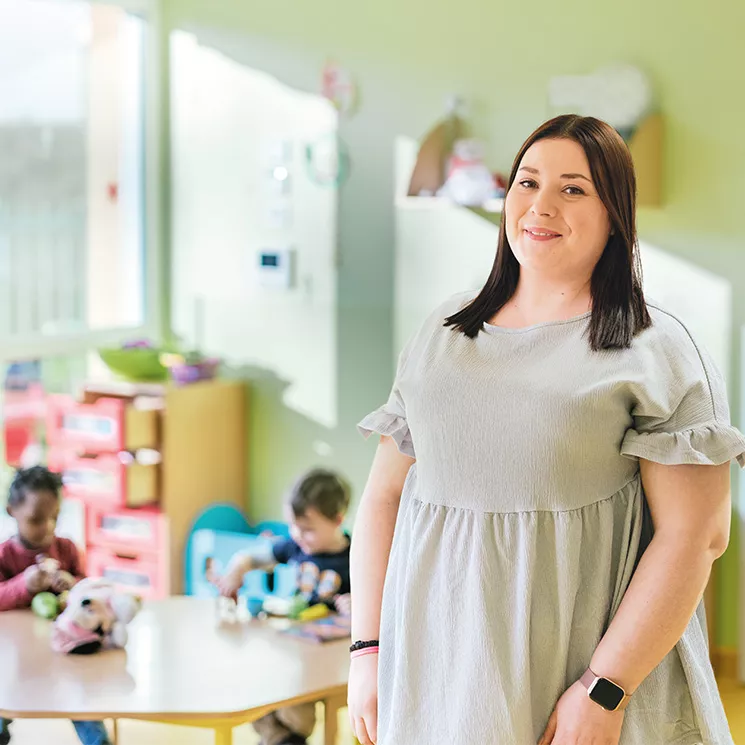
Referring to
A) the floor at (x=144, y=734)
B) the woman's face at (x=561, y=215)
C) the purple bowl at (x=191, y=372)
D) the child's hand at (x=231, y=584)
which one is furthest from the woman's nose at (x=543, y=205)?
the purple bowl at (x=191, y=372)

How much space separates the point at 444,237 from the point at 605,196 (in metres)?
2.77

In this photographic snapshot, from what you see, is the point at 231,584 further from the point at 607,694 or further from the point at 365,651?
the point at 607,694

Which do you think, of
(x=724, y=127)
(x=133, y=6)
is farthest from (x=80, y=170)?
(x=724, y=127)

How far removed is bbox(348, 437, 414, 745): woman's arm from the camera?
1.33 metres

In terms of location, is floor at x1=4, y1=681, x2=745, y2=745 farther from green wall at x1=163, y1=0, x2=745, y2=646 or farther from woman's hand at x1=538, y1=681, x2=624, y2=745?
woman's hand at x1=538, y1=681, x2=624, y2=745

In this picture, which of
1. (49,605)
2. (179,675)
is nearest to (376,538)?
(179,675)

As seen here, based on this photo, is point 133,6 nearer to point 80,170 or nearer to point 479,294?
point 80,170

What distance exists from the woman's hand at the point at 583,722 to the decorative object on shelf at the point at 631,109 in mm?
2564

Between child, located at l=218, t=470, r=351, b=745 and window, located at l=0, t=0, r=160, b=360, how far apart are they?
1.55 metres

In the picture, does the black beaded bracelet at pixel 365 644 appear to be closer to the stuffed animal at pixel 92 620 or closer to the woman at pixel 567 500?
the woman at pixel 567 500

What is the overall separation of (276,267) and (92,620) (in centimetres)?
205

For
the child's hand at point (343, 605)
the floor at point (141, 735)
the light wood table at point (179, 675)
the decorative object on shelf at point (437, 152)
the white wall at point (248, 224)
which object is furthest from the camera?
the white wall at point (248, 224)

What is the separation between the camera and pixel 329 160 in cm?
411

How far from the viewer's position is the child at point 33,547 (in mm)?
2759
